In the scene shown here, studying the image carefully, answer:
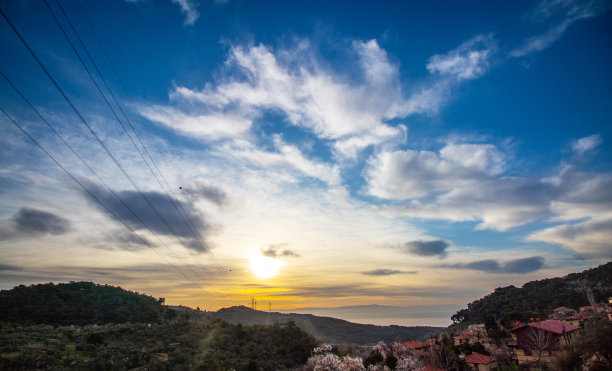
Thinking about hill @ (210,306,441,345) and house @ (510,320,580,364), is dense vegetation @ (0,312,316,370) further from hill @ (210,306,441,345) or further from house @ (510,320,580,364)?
hill @ (210,306,441,345)

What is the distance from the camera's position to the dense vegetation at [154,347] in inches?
1436

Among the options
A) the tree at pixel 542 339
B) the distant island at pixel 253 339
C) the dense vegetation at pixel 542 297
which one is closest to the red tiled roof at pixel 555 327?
the distant island at pixel 253 339

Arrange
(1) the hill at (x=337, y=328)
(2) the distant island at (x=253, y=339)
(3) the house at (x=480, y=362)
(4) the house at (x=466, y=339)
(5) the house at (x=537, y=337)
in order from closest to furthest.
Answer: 1. (2) the distant island at (x=253, y=339)
2. (5) the house at (x=537, y=337)
3. (3) the house at (x=480, y=362)
4. (4) the house at (x=466, y=339)
5. (1) the hill at (x=337, y=328)

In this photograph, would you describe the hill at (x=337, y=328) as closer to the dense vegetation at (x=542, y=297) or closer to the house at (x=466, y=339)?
the dense vegetation at (x=542, y=297)

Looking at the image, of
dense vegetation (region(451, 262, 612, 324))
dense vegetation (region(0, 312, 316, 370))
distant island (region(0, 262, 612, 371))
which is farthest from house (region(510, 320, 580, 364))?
dense vegetation (region(0, 312, 316, 370))

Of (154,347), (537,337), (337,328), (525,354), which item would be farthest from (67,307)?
(337,328)

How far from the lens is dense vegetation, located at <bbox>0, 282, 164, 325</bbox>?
67125 mm

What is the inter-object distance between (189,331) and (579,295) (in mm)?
110000

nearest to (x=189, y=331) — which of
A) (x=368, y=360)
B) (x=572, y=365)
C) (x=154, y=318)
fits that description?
(x=154, y=318)

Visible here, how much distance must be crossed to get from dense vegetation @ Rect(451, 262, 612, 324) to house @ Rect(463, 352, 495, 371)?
32.4 meters

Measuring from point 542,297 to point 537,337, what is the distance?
78209 mm

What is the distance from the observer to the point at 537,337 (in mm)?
40844

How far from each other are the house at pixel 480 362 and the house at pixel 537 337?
4.83 meters

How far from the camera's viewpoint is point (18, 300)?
7244 cm
